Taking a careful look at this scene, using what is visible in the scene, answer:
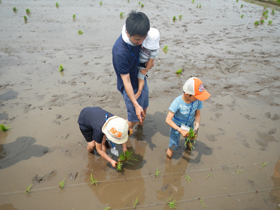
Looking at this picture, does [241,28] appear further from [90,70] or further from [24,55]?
[24,55]

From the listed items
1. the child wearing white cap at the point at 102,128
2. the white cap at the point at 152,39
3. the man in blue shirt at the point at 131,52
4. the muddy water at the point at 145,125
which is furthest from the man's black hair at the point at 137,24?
the muddy water at the point at 145,125

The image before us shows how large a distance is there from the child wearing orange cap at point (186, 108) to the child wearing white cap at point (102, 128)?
0.64 meters

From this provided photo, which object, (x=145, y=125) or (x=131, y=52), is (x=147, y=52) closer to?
(x=131, y=52)

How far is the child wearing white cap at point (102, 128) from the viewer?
6.96ft

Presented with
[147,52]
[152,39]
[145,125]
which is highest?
[152,39]

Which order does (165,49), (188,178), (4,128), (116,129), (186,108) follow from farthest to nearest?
(165,49) < (4,128) < (188,178) < (186,108) < (116,129)

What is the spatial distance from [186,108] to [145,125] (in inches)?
51.9

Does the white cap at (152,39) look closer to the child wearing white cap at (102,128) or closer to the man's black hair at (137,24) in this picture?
the man's black hair at (137,24)

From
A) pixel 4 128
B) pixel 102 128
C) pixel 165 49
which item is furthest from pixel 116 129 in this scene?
pixel 165 49

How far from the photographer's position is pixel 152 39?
7.00ft

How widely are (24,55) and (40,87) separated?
228 cm

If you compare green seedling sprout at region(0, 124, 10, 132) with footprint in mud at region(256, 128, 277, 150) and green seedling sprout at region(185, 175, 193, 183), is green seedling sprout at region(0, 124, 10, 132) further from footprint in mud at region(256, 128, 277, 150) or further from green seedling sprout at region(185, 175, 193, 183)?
footprint in mud at region(256, 128, 277, 150)

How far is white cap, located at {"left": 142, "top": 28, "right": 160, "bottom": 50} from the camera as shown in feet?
6.96

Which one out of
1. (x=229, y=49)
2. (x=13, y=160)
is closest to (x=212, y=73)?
(x=229, y=49)
